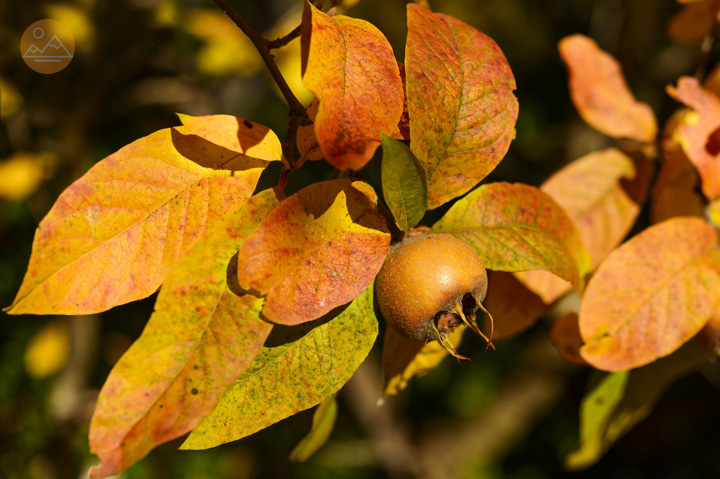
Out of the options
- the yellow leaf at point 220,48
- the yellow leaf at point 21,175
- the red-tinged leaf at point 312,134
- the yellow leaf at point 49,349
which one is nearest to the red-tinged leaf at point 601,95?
the red-tinged leaf at point 312,134

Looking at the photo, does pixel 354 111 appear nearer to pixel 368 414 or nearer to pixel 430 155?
pixel 430 155

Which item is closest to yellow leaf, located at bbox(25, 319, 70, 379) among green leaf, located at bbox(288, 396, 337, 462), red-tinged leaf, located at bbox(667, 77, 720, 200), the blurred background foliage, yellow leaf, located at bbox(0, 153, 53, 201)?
the blurred background foliage

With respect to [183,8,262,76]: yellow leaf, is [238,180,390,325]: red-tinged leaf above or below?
above

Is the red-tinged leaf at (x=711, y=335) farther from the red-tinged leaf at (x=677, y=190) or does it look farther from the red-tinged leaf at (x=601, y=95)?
the red-tinged leaf at (x=601, y=95)

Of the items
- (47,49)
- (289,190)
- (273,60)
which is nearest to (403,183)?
(273,60)

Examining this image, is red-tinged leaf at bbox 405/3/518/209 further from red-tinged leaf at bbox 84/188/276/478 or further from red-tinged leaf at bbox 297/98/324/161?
red-tinged leaf at bbox 84/188/276/478

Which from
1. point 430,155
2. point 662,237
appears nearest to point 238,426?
point 430,155
